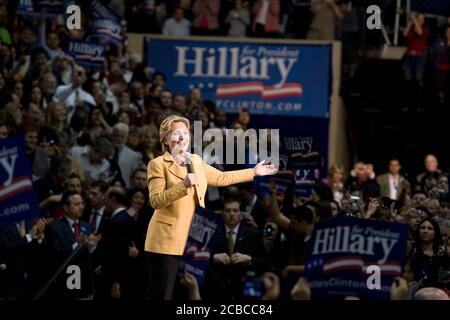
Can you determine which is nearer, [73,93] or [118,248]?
[118,248]

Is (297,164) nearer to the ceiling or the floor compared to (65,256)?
nearer to the ceiling

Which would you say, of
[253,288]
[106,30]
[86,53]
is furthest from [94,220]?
[106,30]

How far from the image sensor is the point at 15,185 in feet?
37.1

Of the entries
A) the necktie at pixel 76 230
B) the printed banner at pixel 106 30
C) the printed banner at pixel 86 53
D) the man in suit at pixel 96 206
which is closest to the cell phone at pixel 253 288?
the necktie at pixel 76 230

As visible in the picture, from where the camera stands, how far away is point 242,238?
13344mm

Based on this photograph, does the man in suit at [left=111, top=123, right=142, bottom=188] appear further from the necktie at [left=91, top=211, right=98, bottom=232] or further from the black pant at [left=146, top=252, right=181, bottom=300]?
the black pant at [left=146, top=252, right=181, bottom=300]

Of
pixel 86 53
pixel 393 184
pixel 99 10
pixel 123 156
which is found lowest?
pixel 393 184

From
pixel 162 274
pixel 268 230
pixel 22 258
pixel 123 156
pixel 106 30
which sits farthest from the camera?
pixel 106 30

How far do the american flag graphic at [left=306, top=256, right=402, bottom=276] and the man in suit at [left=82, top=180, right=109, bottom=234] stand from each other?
4.51m

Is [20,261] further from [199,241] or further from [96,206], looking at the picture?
[199,241]

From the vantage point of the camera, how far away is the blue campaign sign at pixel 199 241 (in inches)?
443

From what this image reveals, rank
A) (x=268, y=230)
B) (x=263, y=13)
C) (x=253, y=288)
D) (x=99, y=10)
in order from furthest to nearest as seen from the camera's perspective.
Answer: (x=263, y=13) < (x=99, y=10) < (x=268, y=230) < (x=253, y=288)

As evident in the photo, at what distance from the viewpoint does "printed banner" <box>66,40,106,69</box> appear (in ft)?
59.9

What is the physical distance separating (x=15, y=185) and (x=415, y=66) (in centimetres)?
1166
